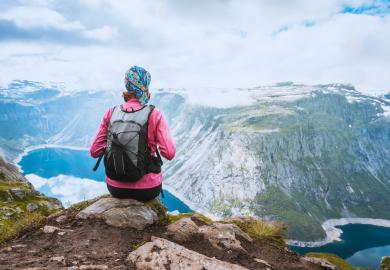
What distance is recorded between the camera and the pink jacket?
10.9 m

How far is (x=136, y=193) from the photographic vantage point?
1205cm

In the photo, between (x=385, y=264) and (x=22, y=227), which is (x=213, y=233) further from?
(x=385, y=264)

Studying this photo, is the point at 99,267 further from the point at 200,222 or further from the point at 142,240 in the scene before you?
the point at 200,222

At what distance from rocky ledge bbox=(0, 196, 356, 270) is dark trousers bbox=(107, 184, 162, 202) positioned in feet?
0.64

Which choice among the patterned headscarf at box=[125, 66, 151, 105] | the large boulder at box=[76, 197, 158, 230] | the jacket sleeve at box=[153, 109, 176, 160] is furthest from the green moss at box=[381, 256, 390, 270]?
the patterned headscarf at box=[125, 66, 151, 105]

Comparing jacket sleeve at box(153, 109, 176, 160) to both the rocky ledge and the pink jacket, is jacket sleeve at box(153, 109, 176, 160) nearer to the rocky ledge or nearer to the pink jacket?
the pink jacket

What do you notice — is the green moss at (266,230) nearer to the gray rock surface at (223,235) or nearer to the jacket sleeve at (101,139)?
the gray rock surface at (223,235)

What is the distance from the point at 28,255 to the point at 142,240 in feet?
10.6

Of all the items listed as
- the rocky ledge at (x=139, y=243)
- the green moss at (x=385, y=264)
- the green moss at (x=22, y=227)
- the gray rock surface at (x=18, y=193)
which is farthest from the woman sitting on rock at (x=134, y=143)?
the gray rock surface at (x=18, y=193)

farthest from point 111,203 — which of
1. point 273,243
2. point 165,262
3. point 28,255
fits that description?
point 273,243

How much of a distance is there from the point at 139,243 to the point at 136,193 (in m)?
2.32

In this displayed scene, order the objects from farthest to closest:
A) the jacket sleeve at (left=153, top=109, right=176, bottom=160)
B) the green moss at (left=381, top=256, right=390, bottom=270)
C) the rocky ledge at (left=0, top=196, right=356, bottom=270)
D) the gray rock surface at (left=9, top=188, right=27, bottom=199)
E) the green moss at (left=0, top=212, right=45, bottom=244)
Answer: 1. the gray rock surface at (left=9, top=188, right=27, bottom=199)
2. the green moss at (left=381, top=256, right=390, bottom=270)
3. the green moss at (left=0, top=212, right=45, bottom=244)
4. the jacket sleeve at (left=153, top=109, right=176, bottom=160)
5. the rocky ledge at (left=0, top=196, right=356, bottom=270)

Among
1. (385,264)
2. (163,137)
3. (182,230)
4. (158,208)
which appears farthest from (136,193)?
(385,264)

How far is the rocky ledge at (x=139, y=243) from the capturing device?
870 centimetres
